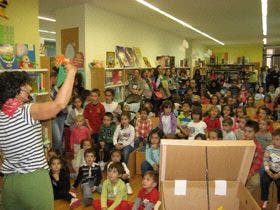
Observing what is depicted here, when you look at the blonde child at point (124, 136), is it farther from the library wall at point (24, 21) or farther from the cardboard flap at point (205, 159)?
the cardboard flap at point (205, 159)

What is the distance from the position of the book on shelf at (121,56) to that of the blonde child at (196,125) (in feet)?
11.3

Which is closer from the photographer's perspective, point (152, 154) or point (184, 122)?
point (152, 154)

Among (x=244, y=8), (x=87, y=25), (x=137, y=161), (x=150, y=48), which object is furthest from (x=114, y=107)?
(x=150, y=48)

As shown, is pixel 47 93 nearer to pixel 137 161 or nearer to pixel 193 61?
pixel 137 161

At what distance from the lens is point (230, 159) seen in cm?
216

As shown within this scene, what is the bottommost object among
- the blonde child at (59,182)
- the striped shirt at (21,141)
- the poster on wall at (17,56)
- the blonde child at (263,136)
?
the blonde child at (59,182)

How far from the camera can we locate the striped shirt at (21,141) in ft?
5.82

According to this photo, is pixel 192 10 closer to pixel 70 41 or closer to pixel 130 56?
pixel 130 56

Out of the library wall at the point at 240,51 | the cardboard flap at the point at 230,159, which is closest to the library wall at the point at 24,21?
the cardboard flap at the point at 230,159

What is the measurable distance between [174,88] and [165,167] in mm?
7083

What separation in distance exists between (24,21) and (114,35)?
10.2ft

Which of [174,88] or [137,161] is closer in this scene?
[137,161]

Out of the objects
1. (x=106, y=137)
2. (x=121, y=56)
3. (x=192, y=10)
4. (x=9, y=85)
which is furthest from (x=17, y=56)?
(x=192, y=10)

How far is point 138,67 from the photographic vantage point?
9.01 metres
